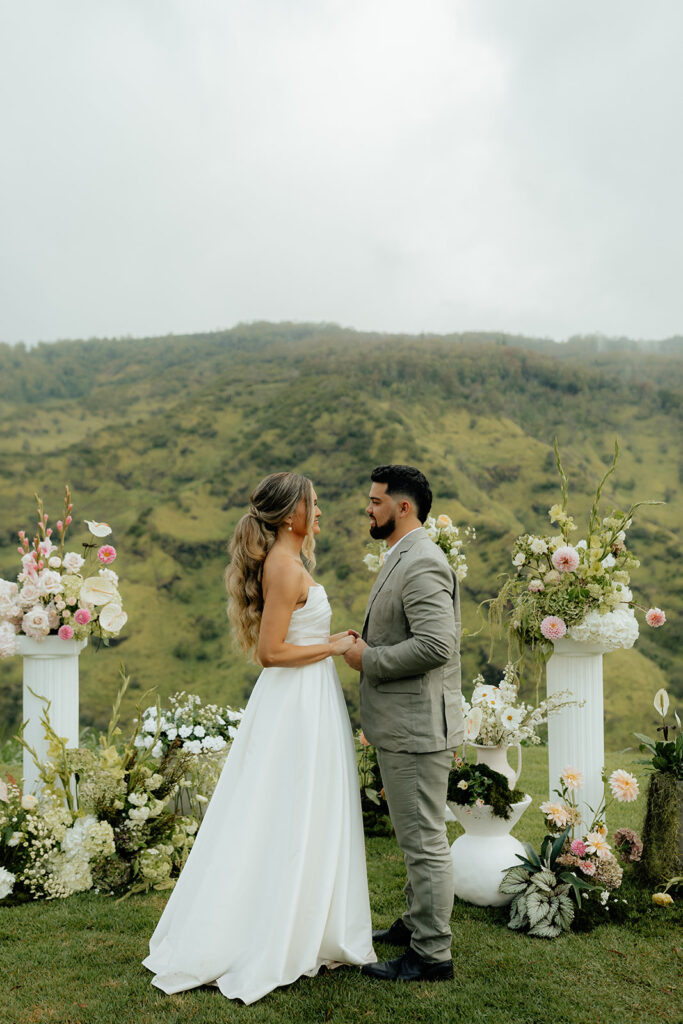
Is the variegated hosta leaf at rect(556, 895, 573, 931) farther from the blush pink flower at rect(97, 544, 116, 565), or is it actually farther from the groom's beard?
the blush pink flower at rect(97, 544, 116, 565)

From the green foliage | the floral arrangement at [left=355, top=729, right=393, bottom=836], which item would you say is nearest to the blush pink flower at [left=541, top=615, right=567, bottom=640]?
the green foliage

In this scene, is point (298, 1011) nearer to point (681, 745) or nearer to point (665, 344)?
point (681, 745)

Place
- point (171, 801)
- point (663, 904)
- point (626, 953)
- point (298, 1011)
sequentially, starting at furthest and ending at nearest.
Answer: point (171, 801)
point (663, 904)
point (626, 953)
point (298, 1011)

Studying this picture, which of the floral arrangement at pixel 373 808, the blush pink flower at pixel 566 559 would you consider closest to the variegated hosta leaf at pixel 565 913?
the blush pink flower at pixel 566 559

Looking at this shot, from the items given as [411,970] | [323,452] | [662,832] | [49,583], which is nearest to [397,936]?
[411,970]

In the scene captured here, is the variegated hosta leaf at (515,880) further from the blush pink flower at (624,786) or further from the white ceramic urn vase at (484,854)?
the blush pink flower at (624,786)

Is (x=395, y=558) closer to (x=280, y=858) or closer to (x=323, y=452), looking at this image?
(x=280, y=858)

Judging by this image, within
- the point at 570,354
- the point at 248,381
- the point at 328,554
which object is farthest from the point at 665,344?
the point at 328,554

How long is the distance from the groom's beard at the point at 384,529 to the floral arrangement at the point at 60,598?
7.45 ft

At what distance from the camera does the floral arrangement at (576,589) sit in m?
4.95

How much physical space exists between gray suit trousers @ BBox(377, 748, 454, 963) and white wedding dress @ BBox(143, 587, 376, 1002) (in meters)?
0.25

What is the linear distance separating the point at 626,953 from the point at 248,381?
5127 centimetres

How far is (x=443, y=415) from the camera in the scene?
45312mm

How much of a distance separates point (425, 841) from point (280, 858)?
65cm
